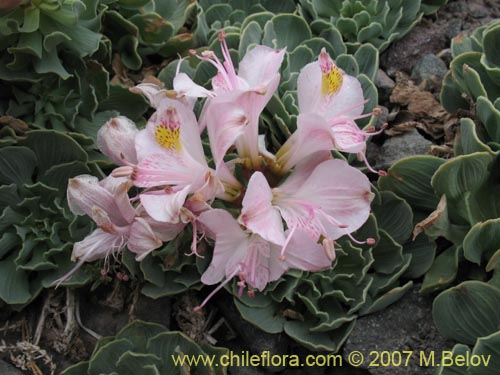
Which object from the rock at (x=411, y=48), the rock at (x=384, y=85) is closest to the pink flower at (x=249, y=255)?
the rock at (x=384, y=85)

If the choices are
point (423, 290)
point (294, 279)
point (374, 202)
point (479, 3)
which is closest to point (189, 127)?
point (294, 279)

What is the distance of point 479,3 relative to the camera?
2305 mm

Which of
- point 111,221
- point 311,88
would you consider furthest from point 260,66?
point 111,221

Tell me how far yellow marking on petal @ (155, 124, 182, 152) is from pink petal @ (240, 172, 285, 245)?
7.1 inches

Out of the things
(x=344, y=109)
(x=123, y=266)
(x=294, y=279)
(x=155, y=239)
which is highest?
(x=344, y=109)

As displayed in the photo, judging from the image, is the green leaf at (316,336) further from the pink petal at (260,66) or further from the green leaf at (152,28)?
the green leaf at (152,28)

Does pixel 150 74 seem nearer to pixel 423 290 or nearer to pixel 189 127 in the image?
pixel 189 127

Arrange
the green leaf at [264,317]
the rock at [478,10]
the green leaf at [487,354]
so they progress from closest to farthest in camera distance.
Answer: the green leaf at [487,354] → the green leaf at [264,317] → the rock at [478,10]

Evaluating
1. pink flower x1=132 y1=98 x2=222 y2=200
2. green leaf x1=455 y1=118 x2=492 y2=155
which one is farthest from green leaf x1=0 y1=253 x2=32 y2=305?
green leaf x1=455 y1=118 x2=492 y2=155

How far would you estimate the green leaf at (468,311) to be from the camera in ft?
4.72

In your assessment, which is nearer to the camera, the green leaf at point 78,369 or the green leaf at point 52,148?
the green leaf at point 78,369

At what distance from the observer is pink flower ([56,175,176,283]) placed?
1.32 m

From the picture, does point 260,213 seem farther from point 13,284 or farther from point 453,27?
point 453,27

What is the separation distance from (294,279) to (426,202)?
40cm
